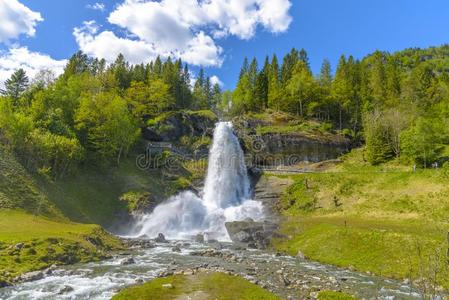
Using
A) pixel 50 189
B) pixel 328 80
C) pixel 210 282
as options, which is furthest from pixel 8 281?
pixel 328 80

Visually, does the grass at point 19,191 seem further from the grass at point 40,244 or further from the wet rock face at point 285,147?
the wet rock face at point 285,147

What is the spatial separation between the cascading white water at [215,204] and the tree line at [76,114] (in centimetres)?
1523

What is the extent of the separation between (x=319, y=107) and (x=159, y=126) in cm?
4397

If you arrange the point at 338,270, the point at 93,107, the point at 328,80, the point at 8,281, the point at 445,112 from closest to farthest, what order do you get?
the point at 8,281 → the point at 338,270 → the point at 93,107 → the point at 445,112 → the point at 328,80

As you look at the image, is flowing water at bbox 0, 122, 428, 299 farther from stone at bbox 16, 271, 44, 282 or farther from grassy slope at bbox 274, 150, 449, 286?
grassy slope at bbox 274, 150, 449, 286

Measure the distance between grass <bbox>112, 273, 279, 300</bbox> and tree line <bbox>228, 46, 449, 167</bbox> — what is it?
149 feet

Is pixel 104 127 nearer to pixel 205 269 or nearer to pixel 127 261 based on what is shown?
pixel 127 261

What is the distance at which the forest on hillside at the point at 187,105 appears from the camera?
46.9 m

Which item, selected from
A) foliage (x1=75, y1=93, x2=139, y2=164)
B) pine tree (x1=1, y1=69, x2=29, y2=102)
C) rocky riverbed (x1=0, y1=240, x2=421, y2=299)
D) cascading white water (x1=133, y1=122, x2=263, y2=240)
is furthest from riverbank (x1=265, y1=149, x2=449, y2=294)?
pine tree (x1=1, y1=69, x2=29, y2=102)

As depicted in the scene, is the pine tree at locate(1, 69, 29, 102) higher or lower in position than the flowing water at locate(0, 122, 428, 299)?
higher

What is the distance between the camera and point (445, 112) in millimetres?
64500

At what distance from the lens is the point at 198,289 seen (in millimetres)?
16688

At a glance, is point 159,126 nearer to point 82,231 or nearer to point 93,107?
point 93,107

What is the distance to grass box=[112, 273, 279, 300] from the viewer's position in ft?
50.9
